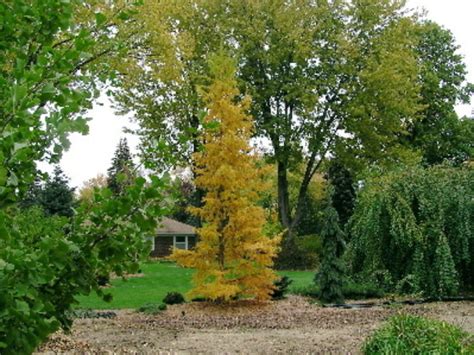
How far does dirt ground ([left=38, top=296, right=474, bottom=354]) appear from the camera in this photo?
761 cm

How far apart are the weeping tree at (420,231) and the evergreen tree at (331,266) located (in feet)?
3.16

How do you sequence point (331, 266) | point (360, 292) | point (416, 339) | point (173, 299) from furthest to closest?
point (360, 292), point (331, 266), point (173, 299), point (416, 339)

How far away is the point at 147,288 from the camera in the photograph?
57.9 ft

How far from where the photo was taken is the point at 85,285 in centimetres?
184

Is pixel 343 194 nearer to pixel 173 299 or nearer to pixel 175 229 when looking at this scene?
pixel 175 229

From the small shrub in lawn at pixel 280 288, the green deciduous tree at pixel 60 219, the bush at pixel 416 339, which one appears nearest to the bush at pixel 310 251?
the small shrub in lawn at pixel 280 288

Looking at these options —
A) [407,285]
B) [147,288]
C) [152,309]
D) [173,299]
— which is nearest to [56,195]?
[147,288]

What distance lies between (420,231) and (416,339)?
691 cm

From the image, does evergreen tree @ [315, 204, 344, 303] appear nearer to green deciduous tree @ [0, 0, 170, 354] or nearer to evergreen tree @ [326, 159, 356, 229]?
green deciduous tree @ [0, 0, 170, 354]

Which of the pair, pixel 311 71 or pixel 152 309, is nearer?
pixel 152 309

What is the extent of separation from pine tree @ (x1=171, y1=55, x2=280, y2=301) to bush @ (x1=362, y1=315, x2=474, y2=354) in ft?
18.2

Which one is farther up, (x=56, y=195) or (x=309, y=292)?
(x=56, y=195)

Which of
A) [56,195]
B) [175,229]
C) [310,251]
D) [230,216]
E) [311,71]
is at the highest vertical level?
[311,71]

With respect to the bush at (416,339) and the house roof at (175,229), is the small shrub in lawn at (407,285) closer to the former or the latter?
the bush at (416,339)
